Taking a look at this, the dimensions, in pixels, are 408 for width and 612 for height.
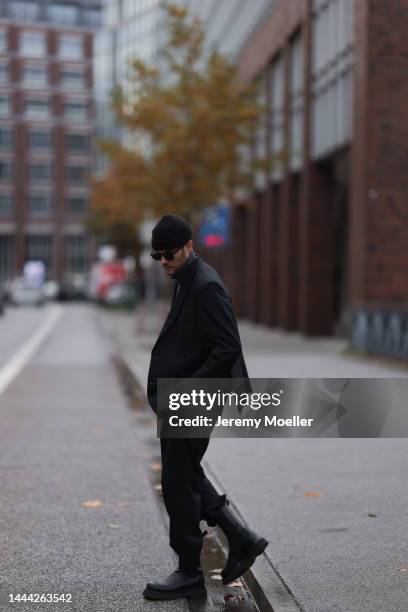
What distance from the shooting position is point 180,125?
2722 cm

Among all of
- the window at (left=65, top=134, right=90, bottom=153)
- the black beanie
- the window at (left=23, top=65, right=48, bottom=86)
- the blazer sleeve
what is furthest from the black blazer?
the window at (left=65, top=134, right=90, bottom=153)

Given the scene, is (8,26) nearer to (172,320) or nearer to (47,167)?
(47,167)

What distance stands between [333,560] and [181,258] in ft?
5.82

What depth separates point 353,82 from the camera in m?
23.3

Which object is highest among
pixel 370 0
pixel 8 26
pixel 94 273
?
pixel 8 26

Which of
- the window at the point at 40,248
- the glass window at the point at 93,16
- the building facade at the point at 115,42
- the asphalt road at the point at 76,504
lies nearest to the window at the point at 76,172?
the building facade at the point at 115,42

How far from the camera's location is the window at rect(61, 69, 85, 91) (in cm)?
10925

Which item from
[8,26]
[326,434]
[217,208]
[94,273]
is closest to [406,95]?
[217,208]

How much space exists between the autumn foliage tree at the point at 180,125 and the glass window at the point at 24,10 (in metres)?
80.8

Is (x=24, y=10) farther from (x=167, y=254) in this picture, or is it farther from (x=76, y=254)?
(x=167, y=254)

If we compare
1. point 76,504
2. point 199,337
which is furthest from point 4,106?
point 199,337

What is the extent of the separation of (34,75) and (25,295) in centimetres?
5200

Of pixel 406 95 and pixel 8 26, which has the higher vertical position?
pixel 8 26

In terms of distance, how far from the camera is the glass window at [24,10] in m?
104
